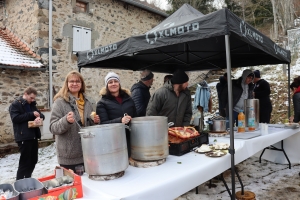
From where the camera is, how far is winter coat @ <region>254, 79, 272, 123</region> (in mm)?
4480

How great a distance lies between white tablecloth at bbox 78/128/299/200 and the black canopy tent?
13.9 inches

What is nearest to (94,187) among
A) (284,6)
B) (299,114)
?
(299,114)

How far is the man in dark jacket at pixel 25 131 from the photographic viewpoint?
3.39 m

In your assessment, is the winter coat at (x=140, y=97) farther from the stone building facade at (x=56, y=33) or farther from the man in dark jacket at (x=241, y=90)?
the stone building facade at (x=56, y=33)

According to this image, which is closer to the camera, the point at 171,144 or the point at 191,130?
the point at 171,144

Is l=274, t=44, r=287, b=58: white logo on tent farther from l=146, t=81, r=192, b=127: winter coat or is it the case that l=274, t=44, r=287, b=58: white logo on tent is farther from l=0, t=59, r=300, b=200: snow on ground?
l=0, t=59, r=300, b=200: snow on ground

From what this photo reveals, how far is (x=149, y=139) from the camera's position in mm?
1672

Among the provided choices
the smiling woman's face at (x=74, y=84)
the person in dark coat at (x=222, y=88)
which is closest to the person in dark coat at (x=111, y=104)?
the smiling woman's face at (x=74, y=84)

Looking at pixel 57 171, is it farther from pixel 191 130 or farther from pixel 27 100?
pixel 27 100

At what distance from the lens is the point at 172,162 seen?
185 centimetres

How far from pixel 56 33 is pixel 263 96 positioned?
19.8ft

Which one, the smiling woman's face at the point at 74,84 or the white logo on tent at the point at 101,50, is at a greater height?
the white logo on tent at the point at 101,50

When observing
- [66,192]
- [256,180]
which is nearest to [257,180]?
[256,180]

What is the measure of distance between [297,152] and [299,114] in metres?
0.67
